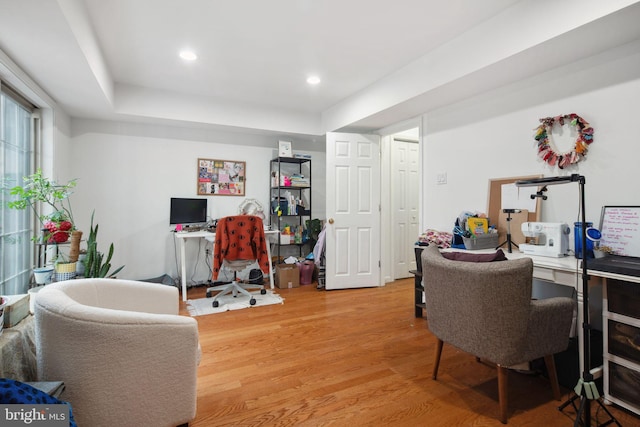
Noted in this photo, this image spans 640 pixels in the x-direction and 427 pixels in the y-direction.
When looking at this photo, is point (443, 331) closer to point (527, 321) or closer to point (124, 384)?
point (527, 321)

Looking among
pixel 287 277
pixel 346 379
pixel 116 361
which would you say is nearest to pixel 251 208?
pixel 287 277

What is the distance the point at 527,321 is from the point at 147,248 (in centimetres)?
415

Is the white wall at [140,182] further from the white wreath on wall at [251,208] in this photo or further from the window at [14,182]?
the window at [14,182]

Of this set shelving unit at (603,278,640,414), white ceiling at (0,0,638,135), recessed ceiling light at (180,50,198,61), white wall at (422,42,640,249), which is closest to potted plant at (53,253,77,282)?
white ceiling at (0,0,638,135)

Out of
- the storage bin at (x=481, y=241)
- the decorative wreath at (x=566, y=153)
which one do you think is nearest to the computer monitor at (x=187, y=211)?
the storage bin at (x=481, y=241)

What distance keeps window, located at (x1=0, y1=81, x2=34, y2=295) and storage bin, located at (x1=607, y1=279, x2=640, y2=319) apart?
162 inches

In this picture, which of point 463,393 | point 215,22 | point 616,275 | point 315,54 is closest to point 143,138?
point 215,22

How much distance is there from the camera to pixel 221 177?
4.45 meters

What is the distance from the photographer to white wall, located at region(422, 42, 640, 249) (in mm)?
1995

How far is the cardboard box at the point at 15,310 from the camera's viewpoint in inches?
53.7

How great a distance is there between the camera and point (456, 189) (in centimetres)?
311

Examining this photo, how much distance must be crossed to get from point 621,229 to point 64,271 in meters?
3.86

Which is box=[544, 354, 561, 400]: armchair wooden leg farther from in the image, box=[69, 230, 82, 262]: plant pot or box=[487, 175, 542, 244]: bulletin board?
box=[69, 230, 82, 262]: plant pot

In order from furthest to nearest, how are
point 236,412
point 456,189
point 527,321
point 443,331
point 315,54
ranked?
1. point 456,189
2. point 315,54
3. point 443,331
4. point 236,412
5. point 527,321
